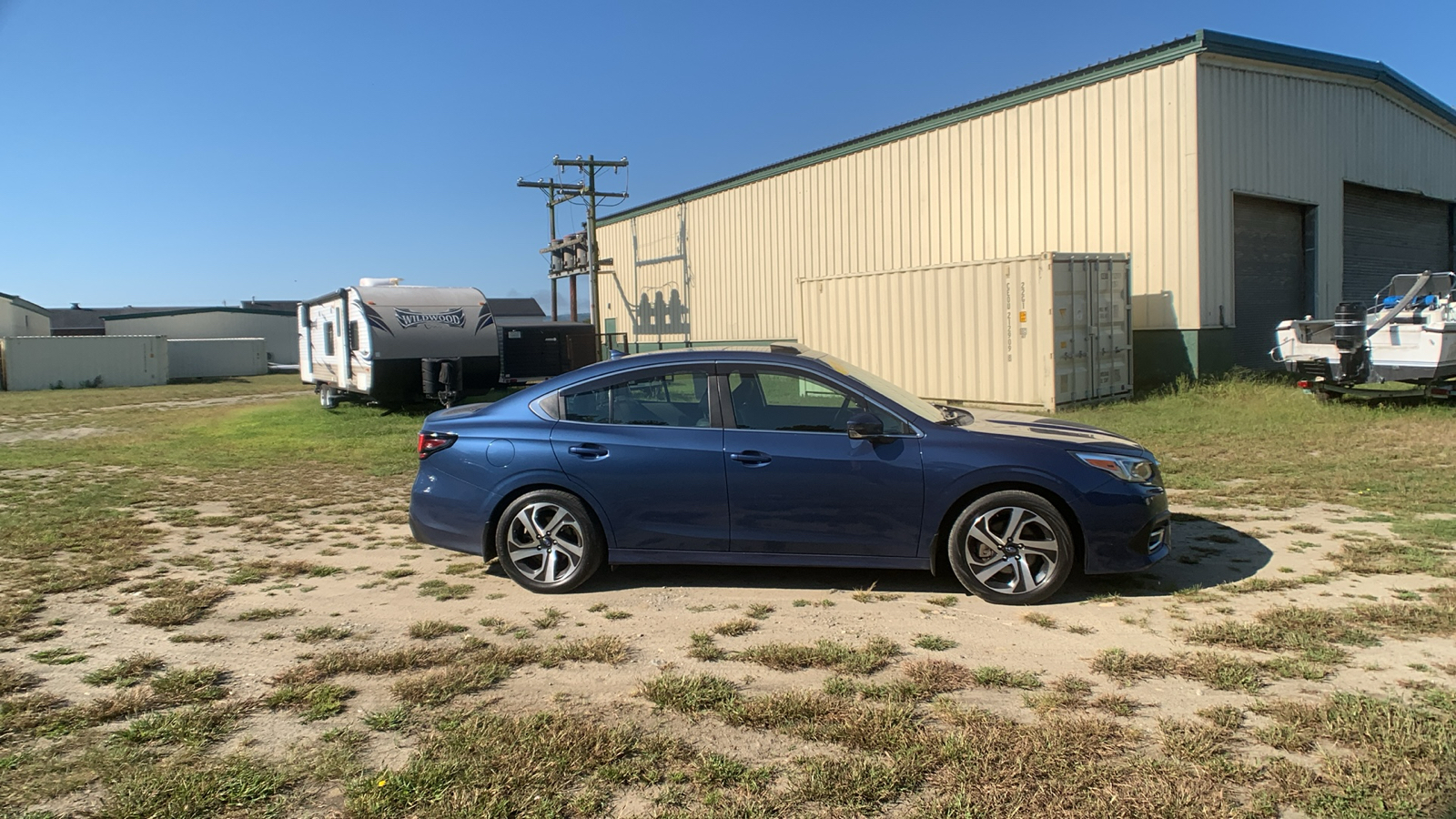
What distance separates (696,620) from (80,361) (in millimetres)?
43116

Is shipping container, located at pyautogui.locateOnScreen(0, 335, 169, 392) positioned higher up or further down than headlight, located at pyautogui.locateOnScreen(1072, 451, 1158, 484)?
higher up

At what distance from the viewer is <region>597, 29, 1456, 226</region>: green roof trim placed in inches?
637

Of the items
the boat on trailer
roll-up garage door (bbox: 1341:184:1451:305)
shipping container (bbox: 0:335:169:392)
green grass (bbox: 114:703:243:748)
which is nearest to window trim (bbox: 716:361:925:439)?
green grass (bbox: 114:703:243:748)

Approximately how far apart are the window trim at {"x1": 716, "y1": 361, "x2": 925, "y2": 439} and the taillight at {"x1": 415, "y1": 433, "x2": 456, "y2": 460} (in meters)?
1.77

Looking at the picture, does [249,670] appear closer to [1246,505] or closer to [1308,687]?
[1308,687]

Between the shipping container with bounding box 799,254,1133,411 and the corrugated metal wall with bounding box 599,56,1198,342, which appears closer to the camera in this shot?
the shipping container with bounding box 799,254,1133,411

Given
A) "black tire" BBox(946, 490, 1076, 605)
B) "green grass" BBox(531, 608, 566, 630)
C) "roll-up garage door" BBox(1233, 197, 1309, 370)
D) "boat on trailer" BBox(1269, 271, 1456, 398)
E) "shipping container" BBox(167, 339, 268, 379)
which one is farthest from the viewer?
"shipping container" BBox(167, 339, 268, 379)

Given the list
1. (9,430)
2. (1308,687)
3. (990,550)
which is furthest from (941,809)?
(9,430)

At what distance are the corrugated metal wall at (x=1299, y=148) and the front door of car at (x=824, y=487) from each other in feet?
45.1

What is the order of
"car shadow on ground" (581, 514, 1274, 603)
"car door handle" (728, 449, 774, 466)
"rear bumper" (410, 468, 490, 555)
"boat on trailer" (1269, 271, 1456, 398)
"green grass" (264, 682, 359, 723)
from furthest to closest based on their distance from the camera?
"boat on trailer" (1269, 271, 1456, 398), "rear bumper" (410, 468, 490, 555), "car shadow on ground" (581, 514, 1274, 603), "car door handle" (728, 449, 774, 466), "green grass" (264, 682, 359, 723)

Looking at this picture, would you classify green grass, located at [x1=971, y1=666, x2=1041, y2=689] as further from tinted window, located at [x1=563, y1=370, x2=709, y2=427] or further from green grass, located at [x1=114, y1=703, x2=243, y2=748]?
green grass, located at [x1=114, y1=703, x2=243, y2=748]

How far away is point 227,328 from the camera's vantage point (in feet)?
174

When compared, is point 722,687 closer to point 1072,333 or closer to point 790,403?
point 790,403

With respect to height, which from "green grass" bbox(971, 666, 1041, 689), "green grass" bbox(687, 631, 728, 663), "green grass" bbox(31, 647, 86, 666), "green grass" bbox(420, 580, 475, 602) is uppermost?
"green grass" bbox(31, 647, 86, 666)
